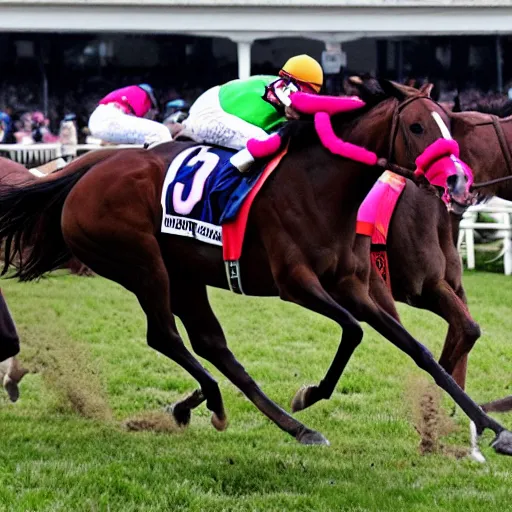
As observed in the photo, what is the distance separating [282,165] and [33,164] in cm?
828

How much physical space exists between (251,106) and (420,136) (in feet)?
3.35

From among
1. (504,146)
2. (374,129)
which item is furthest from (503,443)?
(504,146)

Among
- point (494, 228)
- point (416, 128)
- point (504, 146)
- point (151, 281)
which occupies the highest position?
point (416, 128)

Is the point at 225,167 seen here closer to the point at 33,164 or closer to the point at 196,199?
the point at 196,199

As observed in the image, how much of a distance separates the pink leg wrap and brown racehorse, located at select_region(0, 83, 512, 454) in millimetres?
63

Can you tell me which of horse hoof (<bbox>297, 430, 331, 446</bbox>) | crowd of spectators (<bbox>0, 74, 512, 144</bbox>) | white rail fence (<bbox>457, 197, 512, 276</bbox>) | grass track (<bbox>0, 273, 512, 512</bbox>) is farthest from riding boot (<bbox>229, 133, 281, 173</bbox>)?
crowd of spectators (<bbox>0, 74, 512, 144</bbox>)

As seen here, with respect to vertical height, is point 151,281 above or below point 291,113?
below

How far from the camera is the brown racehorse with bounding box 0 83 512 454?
187 inches

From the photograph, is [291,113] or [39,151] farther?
[39,151]

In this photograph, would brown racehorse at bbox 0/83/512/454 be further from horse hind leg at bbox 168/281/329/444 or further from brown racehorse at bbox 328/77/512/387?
brown racehorse at bbox 328/77/512/387

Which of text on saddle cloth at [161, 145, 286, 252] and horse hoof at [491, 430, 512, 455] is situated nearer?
horse hoof at [491, 430, 512, 455]

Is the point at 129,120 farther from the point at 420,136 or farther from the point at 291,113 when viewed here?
the point at 420,136

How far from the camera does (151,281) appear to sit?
5367mm

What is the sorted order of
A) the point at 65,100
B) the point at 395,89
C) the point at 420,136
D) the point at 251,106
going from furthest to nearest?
the point at 65,100, the point at 251,106, the point at 395,89, the point at 420,136
